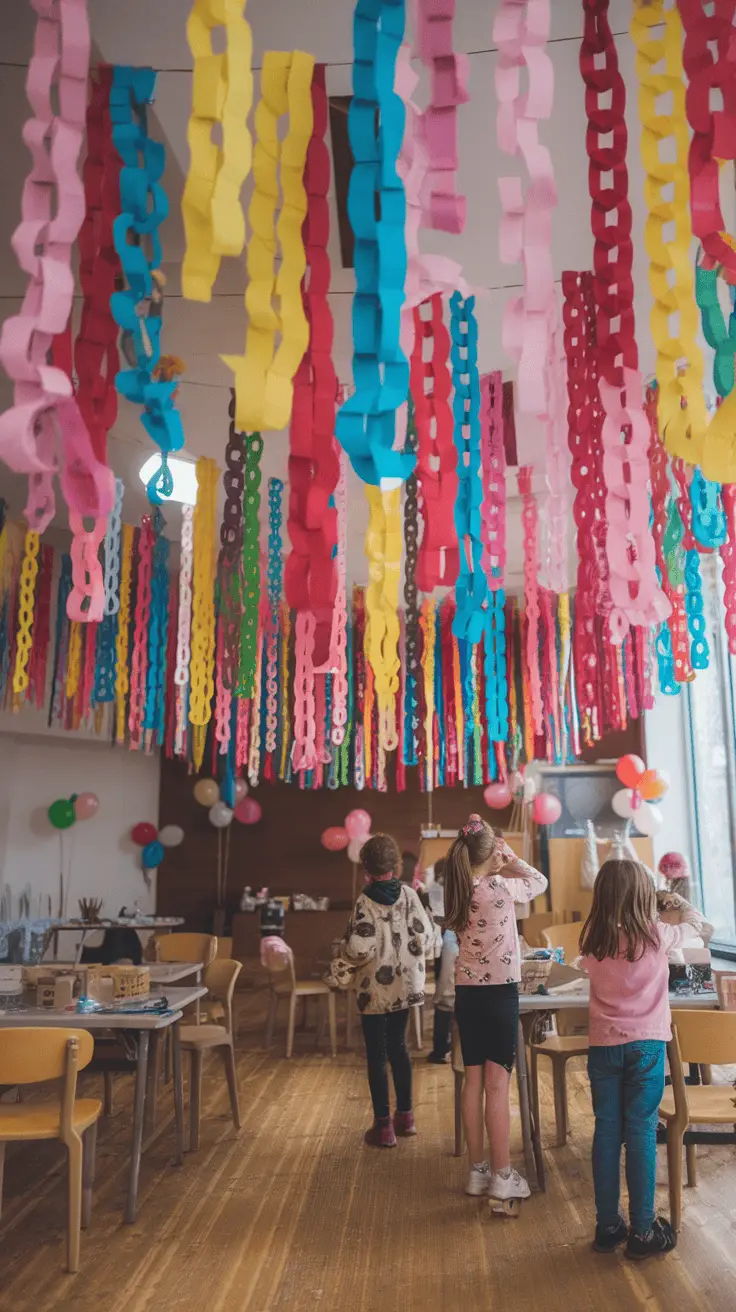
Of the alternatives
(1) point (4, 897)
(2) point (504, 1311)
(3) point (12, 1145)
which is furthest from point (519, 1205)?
(1) point (4, 897)

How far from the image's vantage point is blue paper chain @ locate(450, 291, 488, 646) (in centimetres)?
279

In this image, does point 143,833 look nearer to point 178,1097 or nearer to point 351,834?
point 351,834

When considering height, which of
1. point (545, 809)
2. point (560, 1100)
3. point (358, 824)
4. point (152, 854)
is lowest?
point (560, 1100)

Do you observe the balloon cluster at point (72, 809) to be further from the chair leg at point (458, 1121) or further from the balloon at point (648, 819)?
the chair leg at point (458, 1121)

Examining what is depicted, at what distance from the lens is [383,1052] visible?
14.0 feet

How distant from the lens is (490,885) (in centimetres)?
368

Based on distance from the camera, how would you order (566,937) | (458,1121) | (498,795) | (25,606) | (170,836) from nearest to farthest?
(458,1121), (25,606), (566,937), (498,795), (170,836)

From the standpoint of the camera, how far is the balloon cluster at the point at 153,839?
10.7 m

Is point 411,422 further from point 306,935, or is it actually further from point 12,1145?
point 306,935

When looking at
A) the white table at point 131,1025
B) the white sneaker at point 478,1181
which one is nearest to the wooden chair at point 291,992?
the white table at point 131,1025

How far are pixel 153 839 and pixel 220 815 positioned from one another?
790mm

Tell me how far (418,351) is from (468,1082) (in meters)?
2.65

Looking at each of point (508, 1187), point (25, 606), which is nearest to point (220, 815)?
point (25, 606)

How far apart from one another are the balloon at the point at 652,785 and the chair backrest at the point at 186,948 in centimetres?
439
